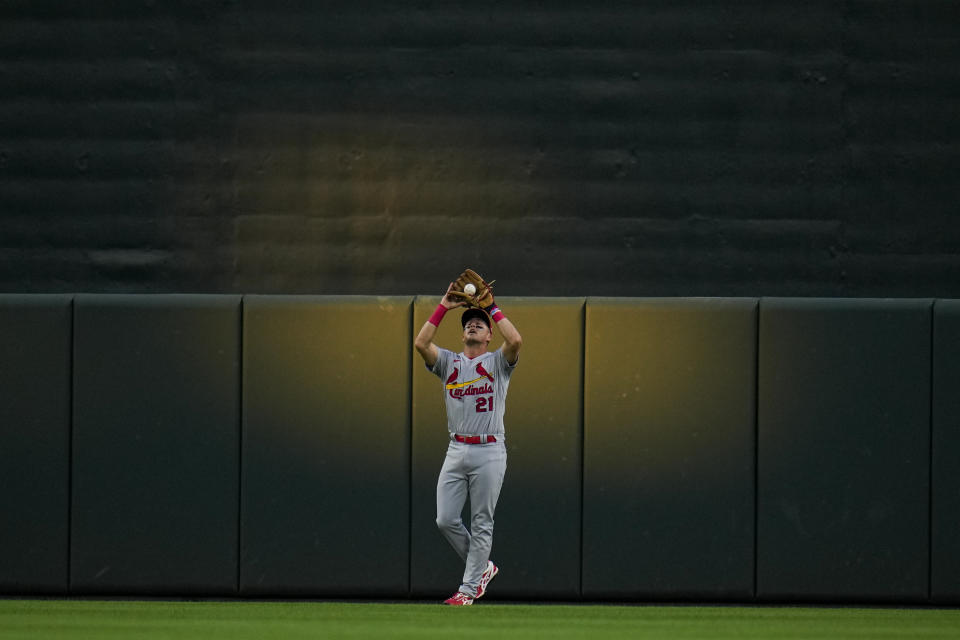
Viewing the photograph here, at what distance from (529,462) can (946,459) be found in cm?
239

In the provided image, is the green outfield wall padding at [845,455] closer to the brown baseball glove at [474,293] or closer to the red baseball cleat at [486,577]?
the red baseball cleat at [486,577]

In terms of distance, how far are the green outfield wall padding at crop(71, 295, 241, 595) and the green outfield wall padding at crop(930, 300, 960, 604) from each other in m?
4.03

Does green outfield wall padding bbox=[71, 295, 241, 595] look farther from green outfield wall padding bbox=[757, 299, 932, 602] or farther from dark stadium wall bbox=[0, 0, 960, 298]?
green outfield wall padding bbox=[757, 299, 932, 602]

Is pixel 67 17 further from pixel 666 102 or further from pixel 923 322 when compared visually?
pixel 923 322

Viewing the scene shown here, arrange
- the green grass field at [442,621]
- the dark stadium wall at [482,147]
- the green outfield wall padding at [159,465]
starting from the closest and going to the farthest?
the green grass field at [442,621], the green outfield wall padding at [159,465], the dark stadium wall at [482,147]

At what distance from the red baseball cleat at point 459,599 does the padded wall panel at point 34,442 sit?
2.29 m

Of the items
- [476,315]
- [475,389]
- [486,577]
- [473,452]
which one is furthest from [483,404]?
[486,577]

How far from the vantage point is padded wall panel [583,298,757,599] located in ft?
23.0

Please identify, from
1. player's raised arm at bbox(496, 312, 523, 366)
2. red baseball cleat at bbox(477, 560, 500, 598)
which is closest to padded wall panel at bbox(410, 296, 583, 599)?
red baseball cleat at bbox(477, 560, 500, 598)

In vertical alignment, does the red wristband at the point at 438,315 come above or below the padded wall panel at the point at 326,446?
above

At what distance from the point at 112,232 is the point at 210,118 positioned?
0.93 metres

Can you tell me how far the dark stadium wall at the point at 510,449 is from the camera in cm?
698

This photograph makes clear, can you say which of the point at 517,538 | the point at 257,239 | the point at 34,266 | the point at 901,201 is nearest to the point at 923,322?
the point at 901,201

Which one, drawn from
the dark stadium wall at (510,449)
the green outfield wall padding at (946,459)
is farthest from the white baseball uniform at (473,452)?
the green outfield wall padding at (946,459)
